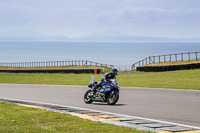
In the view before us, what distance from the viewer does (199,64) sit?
35406mm

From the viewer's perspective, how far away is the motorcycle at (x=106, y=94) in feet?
42.3

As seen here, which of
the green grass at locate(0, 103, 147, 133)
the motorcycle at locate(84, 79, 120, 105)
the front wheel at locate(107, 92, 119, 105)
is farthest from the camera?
the front wheel at locate(107, 92, 119, 105)

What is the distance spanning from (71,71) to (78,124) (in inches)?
1463

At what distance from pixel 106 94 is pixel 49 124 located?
5.04 metres

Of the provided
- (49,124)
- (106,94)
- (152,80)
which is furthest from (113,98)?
(152,80)

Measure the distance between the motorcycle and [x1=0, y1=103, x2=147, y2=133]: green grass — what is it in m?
3.22

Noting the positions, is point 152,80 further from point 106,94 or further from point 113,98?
point 113,98

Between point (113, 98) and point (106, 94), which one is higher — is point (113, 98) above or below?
below

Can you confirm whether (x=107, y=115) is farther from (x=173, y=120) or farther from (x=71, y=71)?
(x=71, y=71)

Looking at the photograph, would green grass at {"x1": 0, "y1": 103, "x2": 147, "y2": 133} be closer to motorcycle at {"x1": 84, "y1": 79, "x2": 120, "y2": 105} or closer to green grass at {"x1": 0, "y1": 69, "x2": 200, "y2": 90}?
motorcycle at {"x1": 84, "y1": 79, "x2": 120, "y2": 105}

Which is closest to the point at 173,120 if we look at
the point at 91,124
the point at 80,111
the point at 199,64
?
the point at 91,124

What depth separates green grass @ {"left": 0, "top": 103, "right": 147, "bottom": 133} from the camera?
782cm

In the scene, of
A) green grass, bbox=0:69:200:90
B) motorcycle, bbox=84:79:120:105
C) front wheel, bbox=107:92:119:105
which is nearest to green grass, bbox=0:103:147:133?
motorcycle, bbox=84:79:120:105

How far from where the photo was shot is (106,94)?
13422mm
